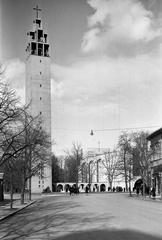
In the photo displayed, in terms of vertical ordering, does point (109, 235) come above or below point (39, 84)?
below

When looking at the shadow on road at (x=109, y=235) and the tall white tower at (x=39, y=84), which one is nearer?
the shadow on road at (x=109, y=235)

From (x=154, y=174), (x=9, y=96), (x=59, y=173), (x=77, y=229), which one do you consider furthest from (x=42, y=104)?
(x=77, y=229)

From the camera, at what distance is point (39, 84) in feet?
295

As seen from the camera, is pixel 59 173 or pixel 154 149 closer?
pixel 154 149

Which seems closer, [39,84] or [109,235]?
[109,235]

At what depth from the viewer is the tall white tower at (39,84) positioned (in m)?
86.6

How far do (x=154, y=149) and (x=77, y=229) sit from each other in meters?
39.8

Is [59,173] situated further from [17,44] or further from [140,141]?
[17,44]

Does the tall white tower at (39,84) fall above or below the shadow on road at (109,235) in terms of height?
above

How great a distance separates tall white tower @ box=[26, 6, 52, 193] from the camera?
8662 cm

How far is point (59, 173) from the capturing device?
112 m

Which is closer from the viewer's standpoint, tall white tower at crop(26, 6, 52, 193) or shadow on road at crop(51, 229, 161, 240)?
A: shadow on road at crop(51, 229, 161, 240)

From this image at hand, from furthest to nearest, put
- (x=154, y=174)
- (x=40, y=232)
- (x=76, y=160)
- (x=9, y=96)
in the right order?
1. (x=76, y=160)
2. (x=154, y=174)
3. (x=9, y=96)
4. (x=40, y=232)

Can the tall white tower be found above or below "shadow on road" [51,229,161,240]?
above
